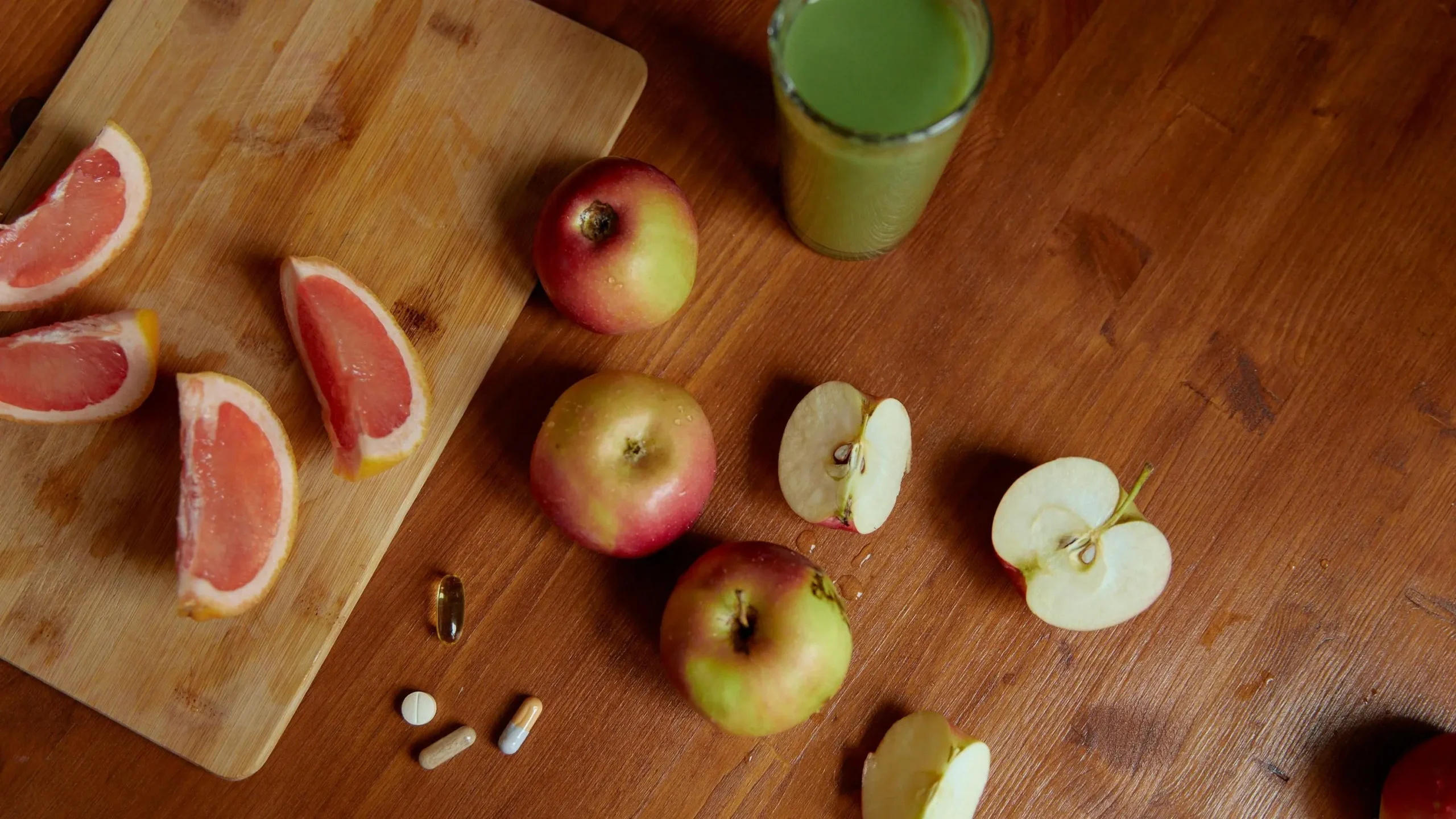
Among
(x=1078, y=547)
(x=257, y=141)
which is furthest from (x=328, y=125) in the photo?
(x=1078, y=547)

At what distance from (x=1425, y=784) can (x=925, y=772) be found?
465 millimetres

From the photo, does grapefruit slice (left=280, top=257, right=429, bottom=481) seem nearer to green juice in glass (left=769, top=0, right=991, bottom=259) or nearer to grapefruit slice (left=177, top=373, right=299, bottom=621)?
grapefruit slice (left=177, top=373, right=299, bottom=621)

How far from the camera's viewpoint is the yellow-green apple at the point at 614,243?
92cm

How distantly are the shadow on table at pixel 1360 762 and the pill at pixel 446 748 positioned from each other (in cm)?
84

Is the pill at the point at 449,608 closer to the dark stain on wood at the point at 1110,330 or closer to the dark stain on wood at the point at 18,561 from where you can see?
the dark stain on wood at the point at 18,561

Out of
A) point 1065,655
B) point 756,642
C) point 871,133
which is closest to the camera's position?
point 871,133

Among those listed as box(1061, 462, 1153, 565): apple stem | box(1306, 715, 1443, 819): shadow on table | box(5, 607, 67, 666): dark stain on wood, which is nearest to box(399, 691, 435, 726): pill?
box(5, 607, 67, 666): dark stain on wood

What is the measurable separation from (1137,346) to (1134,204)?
0.15 m

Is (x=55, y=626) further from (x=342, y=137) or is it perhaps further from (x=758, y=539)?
(x=758, y=539)

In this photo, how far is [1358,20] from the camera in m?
1.03

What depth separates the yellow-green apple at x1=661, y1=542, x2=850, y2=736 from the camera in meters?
0.89

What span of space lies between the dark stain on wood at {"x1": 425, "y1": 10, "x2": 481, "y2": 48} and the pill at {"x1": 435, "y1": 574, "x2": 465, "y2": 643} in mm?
546

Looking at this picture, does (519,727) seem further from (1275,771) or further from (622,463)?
(1275,771)

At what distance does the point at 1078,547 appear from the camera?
967 mm
